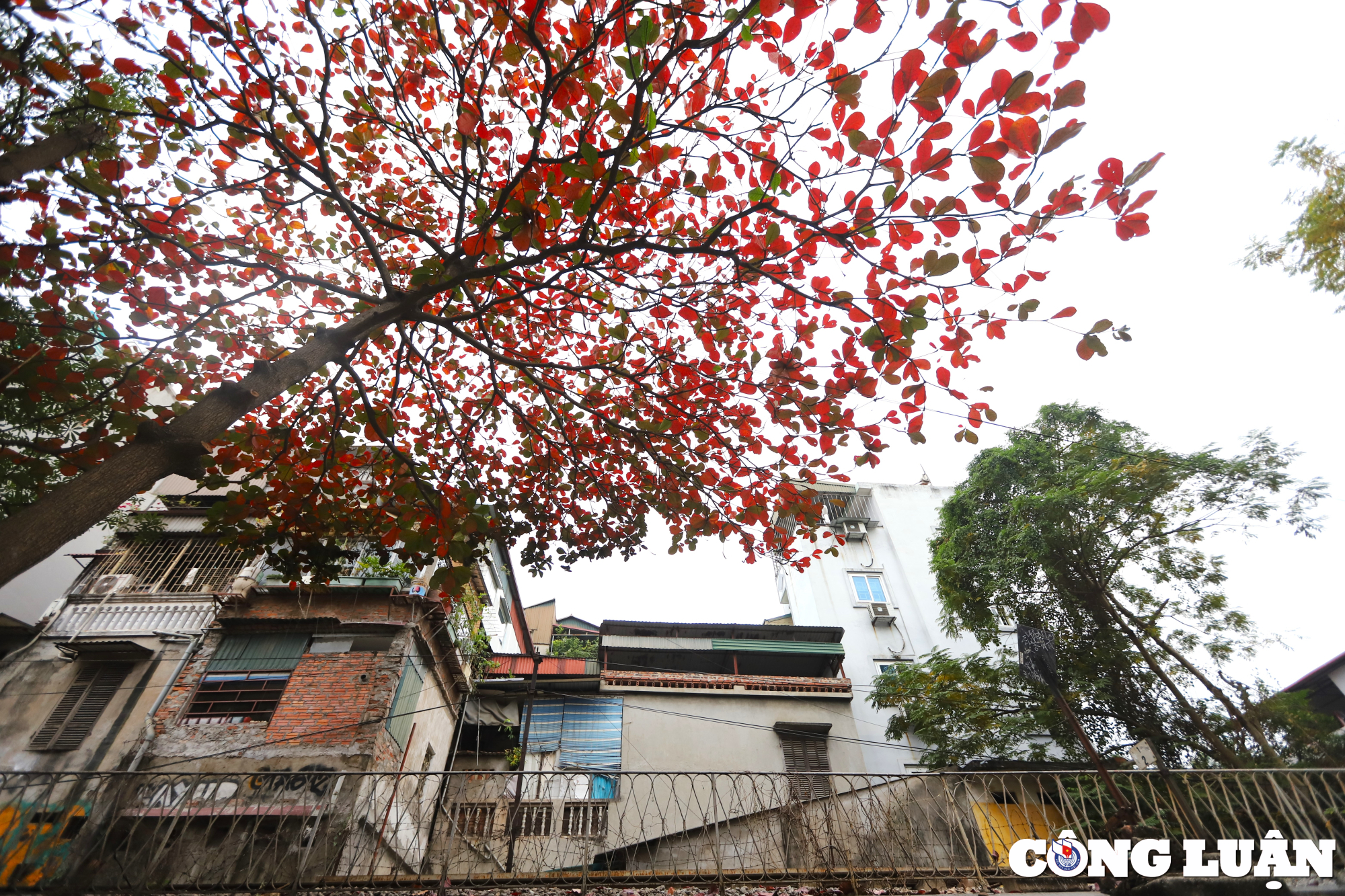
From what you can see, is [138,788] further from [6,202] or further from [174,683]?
[6,202]

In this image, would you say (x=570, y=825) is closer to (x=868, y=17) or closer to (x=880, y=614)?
(x=880, y=614)

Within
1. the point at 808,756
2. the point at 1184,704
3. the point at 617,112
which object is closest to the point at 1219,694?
the point at 1184,704

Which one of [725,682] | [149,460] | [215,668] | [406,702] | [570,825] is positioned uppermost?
[725,682]

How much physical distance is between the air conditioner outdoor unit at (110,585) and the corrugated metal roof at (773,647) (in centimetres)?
1355

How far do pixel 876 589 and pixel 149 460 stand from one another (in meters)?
20.9

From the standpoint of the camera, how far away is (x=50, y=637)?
36.4 ft

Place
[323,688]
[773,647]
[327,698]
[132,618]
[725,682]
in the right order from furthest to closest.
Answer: [773,647]
[725,682]
[132,618]
[323,688]
[327,698]

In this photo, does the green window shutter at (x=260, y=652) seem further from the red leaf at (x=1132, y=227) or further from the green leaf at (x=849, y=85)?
the red leaf at (x=1132, y=227)

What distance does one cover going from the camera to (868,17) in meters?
3.17

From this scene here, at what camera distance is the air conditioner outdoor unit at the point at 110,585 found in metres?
11.8

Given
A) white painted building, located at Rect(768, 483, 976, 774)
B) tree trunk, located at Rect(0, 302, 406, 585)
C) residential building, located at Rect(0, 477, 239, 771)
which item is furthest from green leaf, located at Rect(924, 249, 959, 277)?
white painted building, located at Rect(768, 483, 976, 774)

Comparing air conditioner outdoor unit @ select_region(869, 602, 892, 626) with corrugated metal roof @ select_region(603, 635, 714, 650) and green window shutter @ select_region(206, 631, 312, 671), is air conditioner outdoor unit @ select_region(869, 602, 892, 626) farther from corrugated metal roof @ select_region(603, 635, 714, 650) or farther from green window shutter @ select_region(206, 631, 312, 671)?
green window shutter @ select_region(206, 631, 312, 671)

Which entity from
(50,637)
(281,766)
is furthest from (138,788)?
(50,637)

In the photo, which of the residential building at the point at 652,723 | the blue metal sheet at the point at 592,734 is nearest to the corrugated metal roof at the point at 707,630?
the residential building at the point at 652,723
